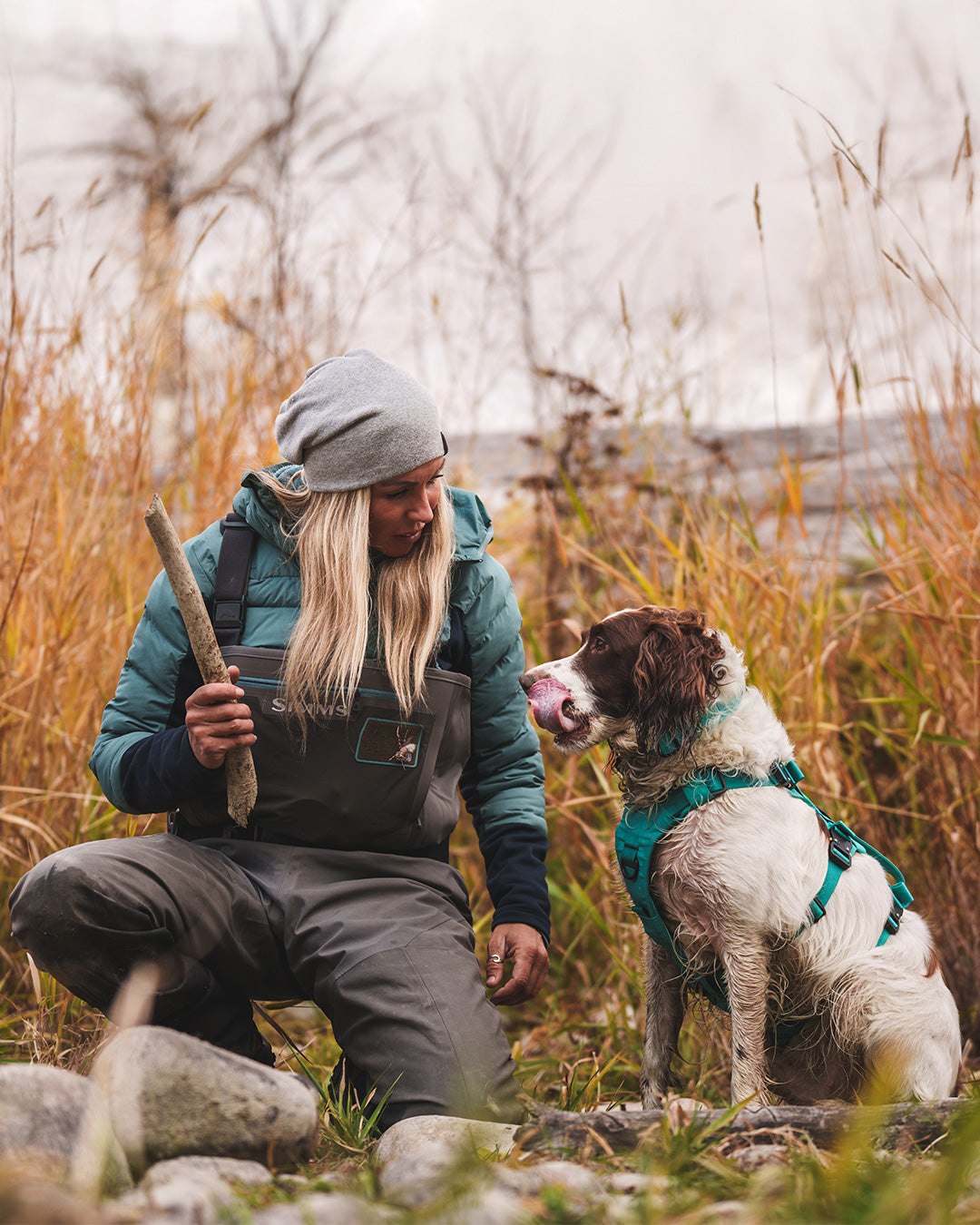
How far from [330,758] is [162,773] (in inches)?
13.9

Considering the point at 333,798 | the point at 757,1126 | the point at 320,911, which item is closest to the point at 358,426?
the point at 333,798

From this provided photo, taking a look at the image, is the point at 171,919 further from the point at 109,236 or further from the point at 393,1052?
the point at 109,236

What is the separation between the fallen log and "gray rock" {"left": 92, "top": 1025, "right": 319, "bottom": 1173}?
1.30 ft

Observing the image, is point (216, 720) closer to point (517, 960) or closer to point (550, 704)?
point (550, 704)

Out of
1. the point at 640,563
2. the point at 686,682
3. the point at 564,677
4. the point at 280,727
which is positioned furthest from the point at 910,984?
the point at 640,563

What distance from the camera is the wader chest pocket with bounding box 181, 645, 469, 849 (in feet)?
7.26

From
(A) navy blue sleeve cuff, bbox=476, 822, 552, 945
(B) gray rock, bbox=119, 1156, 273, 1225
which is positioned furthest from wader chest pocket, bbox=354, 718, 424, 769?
(B) gray rock, bbox=119, 1156, 273, 1225

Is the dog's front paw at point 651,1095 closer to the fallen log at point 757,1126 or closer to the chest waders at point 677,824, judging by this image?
the chest waders at point 677,824

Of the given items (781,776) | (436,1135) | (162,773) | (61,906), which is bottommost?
(436,1135)

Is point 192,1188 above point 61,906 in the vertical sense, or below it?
below

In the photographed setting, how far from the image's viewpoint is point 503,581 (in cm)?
258

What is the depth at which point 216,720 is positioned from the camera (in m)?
2.05

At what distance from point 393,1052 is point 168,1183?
72 centimetres

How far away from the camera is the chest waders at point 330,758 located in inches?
87.3
